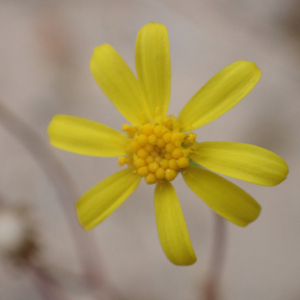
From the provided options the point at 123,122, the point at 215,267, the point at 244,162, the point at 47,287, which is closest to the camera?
the point at 244,162

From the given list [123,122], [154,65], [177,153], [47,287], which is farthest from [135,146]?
[47,287]

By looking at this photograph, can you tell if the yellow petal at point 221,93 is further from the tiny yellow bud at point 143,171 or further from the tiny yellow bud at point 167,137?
the tiny yellow bud at point 143,171

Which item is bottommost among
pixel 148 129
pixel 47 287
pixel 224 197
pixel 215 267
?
pixel 47 287

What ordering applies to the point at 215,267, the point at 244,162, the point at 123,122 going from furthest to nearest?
the point at 123,122, the point at 215,267, the point at 244,162

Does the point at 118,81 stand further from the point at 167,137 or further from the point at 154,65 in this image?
the point at 167,137

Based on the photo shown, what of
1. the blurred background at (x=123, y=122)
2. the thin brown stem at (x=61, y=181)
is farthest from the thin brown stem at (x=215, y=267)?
the thin brown stem at (x=61, y=181)

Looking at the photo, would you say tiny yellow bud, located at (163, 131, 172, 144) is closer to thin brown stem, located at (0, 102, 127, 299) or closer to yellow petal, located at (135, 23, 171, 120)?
yellow petal, located at (135, 23, 171, 120)

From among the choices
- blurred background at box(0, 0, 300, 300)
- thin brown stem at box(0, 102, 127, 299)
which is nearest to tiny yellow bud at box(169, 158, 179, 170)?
blurred background at box(0, 0, 300, 300)
